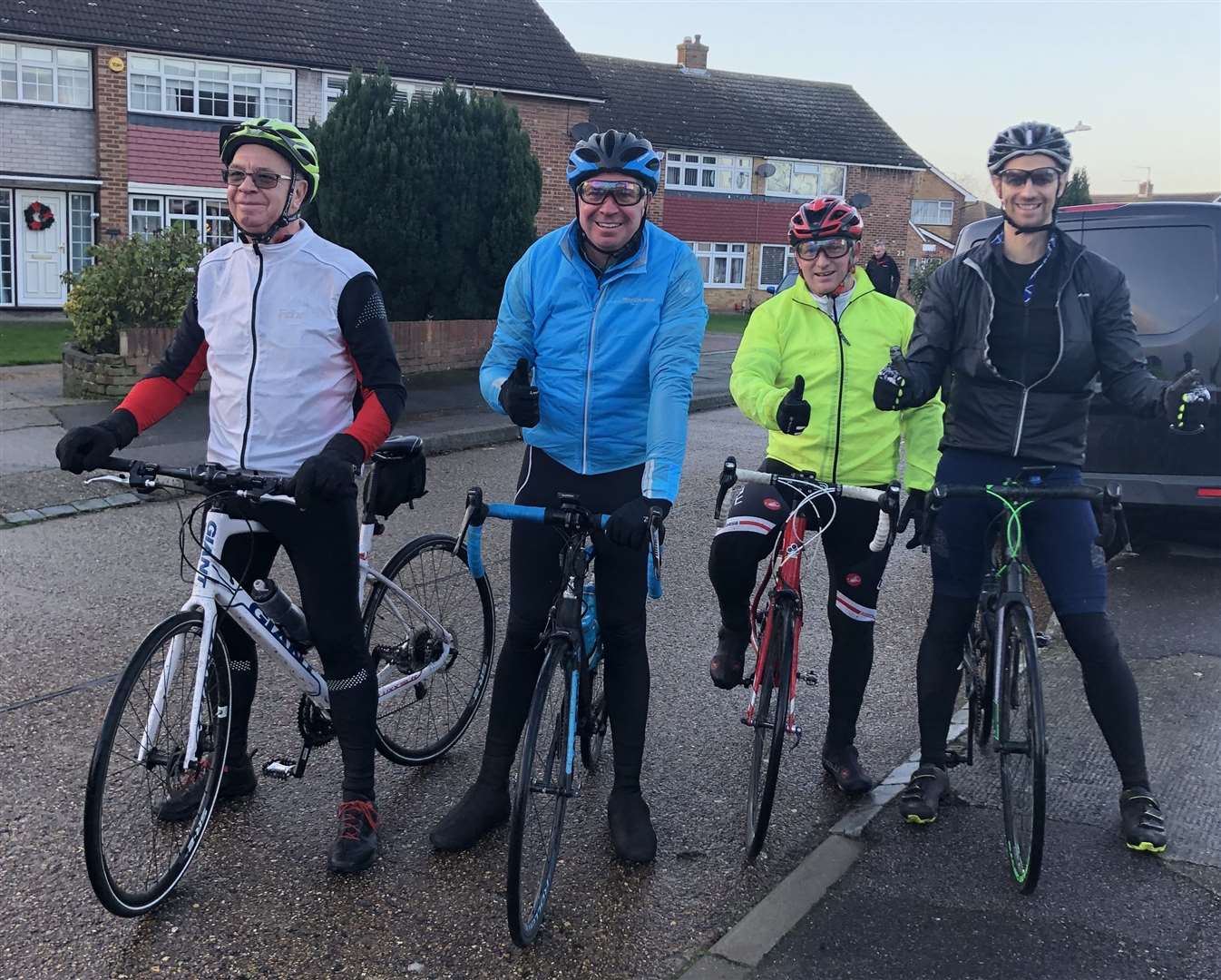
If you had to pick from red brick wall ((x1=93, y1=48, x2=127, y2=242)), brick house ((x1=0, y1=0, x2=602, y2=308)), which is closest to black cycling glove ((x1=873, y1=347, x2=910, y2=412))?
A: brick house ((x1=0, y1=0, x2=602, y2=308))

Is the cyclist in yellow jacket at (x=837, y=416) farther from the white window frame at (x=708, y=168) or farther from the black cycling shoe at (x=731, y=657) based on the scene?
the white window frame at (x=708, y=168)

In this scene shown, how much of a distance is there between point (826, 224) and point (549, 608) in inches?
63.7

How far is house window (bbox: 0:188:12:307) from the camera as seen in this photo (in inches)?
1043

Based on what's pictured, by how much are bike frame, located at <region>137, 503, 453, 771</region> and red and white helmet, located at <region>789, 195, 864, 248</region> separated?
176 cm

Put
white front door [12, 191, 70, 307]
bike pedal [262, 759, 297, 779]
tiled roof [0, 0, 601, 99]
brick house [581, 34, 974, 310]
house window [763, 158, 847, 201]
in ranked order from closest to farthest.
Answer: bike pedal [262, 759, 297, 779] < tiled roof [0, 0, 601, 99] < white front door [12, 191, 70, 307] < brick house [581, 34, 974, 310] < house window [763, 158, 847, 201]

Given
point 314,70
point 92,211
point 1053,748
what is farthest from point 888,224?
point 1053,748

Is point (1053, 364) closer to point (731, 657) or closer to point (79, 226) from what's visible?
point (731, 657)

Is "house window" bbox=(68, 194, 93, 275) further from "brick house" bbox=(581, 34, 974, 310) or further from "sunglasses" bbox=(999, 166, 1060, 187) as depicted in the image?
"sunglasses" bbox=(999, 166, 1060, 187)

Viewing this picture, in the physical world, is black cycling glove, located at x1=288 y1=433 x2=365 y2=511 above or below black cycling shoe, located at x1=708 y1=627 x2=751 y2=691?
above

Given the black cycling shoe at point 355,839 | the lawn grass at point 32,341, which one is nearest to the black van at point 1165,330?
the black cycling shoe at point 355,839

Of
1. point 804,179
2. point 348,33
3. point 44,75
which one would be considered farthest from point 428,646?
point 804,179

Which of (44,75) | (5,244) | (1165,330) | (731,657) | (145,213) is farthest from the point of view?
(145,213)

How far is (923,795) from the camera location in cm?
420

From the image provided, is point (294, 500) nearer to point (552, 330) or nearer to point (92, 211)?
point (552, 330)
